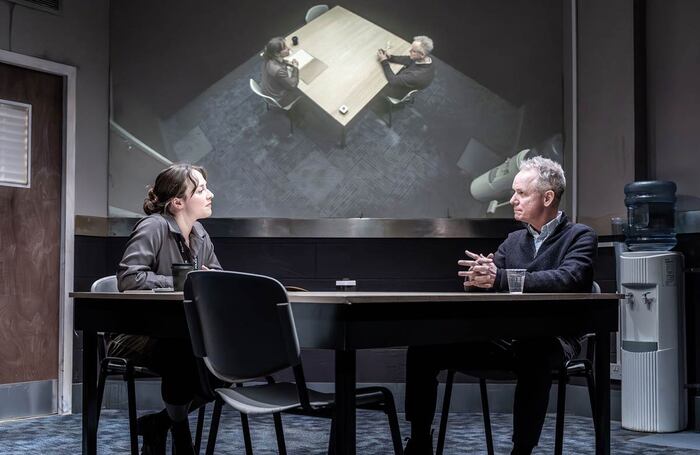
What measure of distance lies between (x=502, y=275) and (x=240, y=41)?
3198 millimetres

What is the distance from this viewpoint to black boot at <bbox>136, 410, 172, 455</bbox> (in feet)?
9.62

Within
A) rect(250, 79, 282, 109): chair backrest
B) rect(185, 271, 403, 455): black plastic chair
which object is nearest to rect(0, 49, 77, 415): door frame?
rect(250, 79, 282, 109): chair backrest

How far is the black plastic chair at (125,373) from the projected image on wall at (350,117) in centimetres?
207

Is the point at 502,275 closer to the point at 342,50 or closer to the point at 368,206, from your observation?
the point at 368,206

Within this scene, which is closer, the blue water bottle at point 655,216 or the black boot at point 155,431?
the black boot at point 155,431

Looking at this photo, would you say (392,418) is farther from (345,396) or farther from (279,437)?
(279,437)

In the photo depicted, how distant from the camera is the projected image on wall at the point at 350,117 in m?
5.60

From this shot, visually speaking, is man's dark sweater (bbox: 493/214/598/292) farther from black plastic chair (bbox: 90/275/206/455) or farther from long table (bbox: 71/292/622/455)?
black plastic chair (bbox: 90/275/206/455)

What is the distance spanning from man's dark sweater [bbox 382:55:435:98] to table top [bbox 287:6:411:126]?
0.11ft

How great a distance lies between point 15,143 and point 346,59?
2081mm

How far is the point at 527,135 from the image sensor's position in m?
5.60

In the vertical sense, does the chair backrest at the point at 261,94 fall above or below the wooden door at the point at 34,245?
above

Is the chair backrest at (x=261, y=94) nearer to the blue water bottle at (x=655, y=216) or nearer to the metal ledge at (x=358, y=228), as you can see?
the metal ledge at (x=358, y=228)

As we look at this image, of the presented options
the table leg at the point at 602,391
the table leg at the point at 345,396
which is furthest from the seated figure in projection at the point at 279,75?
the table leg at the point at 345,396
